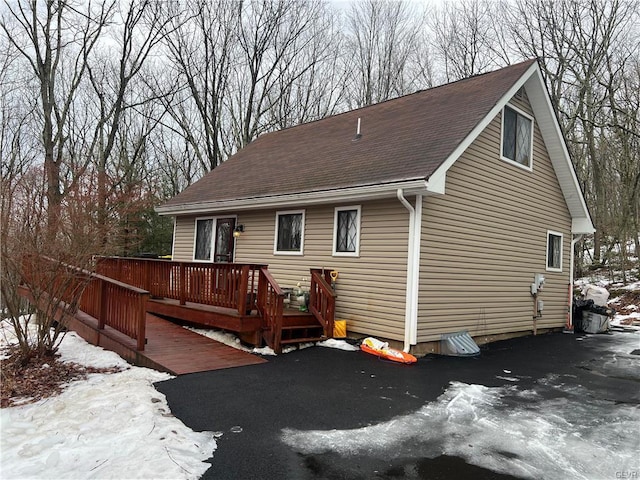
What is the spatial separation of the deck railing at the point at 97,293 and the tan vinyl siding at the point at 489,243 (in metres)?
4.54

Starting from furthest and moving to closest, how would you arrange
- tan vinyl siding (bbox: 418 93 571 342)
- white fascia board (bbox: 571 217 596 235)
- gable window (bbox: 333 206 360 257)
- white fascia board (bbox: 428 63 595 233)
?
white fascia board (bbox: 571 217 596 235)
gable window (bbox: 333 206 360 257)
white fascia board (bbox: 428 63 595 233)
tan vinyl siding (bbox: 418 93 571 342)

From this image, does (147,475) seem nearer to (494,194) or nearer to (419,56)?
(494,194)

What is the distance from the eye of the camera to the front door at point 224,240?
11.2 meters

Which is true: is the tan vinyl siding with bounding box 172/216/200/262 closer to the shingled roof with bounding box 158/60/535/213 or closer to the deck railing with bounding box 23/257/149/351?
the shingled roof with bounding box 158/60/535/213

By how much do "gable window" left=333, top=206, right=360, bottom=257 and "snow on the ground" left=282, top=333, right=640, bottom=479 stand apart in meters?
3.60

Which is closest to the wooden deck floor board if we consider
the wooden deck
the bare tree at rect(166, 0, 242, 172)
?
the wooden deck

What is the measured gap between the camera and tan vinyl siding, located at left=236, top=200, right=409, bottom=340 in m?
7.66

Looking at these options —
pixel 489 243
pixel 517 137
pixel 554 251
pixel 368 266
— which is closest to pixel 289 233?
pixel 368 266

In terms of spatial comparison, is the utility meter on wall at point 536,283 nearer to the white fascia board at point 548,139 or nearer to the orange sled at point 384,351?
the white fascia board at point 548,139

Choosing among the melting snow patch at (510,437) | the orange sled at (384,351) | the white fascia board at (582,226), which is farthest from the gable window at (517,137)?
the melting snow patch at (510,437)

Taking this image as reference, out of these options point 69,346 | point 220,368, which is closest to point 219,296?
point 220,368

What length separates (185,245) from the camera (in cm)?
1267

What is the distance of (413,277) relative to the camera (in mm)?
7418

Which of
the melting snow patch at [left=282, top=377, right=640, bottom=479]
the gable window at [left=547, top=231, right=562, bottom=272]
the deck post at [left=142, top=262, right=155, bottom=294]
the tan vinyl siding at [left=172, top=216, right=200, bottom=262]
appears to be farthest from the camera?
the tan vinyl siding at [left=172, top=216, right=200, bottom=262]
